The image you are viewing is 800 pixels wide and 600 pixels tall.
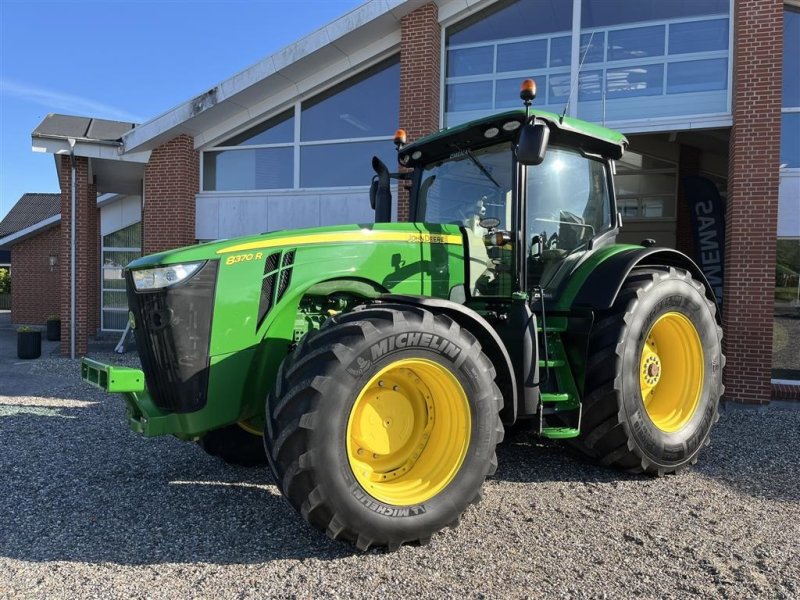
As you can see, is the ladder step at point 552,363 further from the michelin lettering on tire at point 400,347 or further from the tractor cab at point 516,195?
the michelin lettering on tire at point 400,347

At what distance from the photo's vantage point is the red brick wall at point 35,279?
751 inches

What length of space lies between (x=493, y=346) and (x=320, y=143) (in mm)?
7311

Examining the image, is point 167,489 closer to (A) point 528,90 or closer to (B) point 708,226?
(A) point 528,90

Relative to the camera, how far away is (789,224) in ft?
25.4

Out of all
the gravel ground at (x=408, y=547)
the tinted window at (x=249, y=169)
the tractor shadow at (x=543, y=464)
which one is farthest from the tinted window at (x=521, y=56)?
the gravel ground at (x=408, y=547)

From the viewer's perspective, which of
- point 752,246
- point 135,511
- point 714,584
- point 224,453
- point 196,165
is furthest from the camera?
point 196,165

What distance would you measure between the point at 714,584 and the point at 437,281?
7.45 feet

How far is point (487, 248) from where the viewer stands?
428 cm

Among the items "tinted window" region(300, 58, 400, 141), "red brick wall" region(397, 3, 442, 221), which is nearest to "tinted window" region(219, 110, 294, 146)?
"tinted window" region(300, 58, 400, 141)

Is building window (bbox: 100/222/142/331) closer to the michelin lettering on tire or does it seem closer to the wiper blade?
the wiper blade

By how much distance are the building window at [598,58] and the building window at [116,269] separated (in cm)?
897

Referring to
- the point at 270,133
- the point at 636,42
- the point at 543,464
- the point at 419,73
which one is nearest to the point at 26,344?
the point at 270,133

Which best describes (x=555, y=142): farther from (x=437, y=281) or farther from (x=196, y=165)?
(x=196, y=165)

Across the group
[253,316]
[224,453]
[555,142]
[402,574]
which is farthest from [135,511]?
[555,142]
